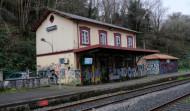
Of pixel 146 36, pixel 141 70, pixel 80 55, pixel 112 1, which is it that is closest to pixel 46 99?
pixel 80 55

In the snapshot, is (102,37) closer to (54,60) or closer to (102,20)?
(54,60)

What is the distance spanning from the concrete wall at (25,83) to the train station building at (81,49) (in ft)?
7.68

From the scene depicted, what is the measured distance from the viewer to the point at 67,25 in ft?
50.2

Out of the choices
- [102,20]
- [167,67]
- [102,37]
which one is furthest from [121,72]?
[102,20]

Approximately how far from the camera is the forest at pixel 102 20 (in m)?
20.5

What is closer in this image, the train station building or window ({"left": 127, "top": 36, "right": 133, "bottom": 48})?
the train station building

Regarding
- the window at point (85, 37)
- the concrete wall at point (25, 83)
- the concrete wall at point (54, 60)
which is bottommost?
the concrete wall at point (25, 83)

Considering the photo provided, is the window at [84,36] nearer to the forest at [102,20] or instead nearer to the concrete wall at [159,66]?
the forest at [102,20]

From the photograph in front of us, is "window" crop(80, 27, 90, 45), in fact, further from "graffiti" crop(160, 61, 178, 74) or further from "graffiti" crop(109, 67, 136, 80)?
"graffiti" crop(160, 61, 178, 74)

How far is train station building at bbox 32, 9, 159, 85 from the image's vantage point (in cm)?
1453

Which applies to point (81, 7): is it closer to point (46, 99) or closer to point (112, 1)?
point (112, 1)

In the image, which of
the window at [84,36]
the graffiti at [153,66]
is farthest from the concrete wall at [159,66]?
the window at [84,36]

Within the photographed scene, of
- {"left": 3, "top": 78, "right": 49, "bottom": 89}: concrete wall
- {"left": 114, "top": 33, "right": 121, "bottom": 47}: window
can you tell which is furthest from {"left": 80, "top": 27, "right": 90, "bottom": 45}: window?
{"left": 3, "top": 78, "right": 49, "bottom": 89}: concrete wall

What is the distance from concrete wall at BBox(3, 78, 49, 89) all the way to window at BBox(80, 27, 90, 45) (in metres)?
4.86
